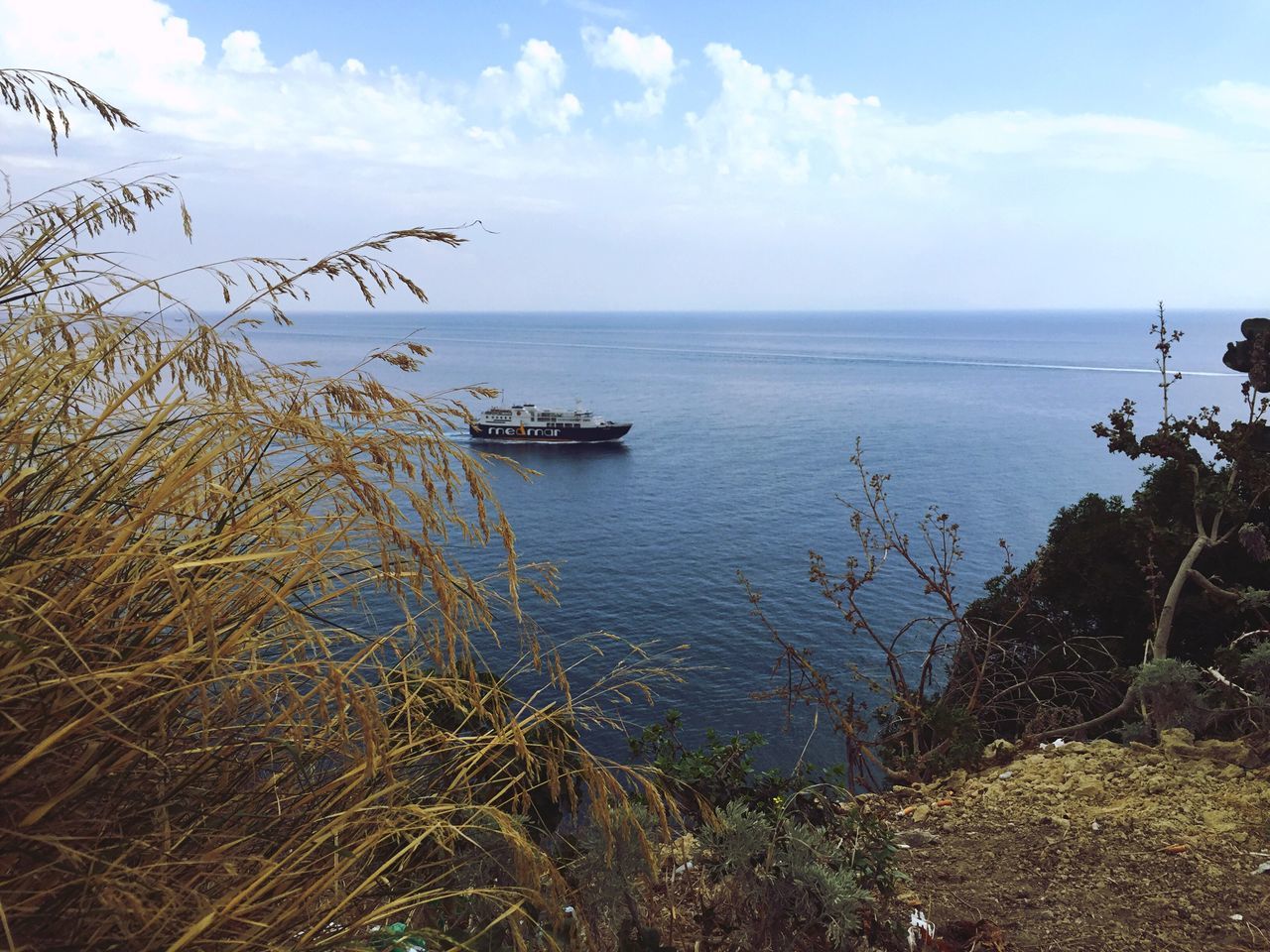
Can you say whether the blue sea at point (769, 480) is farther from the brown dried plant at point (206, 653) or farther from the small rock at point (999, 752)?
the small rock at point (999, 752)

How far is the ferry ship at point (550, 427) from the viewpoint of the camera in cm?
6475

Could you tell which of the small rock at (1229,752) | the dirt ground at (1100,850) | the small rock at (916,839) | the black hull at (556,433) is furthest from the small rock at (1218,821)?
the black hull at (556,433)

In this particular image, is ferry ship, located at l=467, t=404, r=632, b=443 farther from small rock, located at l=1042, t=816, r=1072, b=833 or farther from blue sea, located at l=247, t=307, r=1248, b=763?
small rock, located at l=1042, t=816, r=1072, b=833

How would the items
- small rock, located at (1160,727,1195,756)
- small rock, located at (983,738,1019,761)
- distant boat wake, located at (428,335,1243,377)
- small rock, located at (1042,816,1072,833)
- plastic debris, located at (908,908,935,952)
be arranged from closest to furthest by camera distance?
1. plastic debris, located at (908,908,935,952)
2. small rock, located at (1042,816,1072,833)
3. small rock, located at (1160,727,1195,756)
4. small rock, located at (983,738,1019,761)
5. distant boat wake, located at (428,335,1243,377)

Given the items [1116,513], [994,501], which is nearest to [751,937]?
[1116,513]

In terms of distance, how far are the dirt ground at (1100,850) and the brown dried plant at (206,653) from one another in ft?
8.12

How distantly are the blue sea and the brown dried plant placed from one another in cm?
51

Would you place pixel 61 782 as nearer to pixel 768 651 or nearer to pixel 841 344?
pixel 768 651

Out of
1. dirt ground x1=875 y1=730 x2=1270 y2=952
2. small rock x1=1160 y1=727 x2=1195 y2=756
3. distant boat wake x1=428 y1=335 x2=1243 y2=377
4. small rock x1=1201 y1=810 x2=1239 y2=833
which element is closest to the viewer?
dirt ground x1=875 y1=730 x2=1270 y2=952

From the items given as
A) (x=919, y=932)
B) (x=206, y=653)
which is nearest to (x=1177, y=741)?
(x=919, y=932)

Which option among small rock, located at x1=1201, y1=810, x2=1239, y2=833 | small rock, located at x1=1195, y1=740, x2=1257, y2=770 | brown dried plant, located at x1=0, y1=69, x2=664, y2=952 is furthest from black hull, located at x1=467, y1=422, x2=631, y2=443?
brown dried plant, located at x1=0, y1=69, x2=664, y2=952

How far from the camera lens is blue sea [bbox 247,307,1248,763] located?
29.0 meters

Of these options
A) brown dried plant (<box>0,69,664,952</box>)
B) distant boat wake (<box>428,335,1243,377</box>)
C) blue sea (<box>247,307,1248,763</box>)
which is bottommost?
blue sea (<box>247,307,1248,763</box>)

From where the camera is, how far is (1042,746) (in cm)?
661
